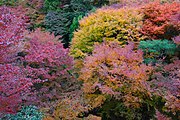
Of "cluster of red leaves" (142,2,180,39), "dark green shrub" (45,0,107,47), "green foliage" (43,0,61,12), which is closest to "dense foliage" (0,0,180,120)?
"cluster of red leaves" (142,2,180,39)

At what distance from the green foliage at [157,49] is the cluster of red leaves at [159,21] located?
51 cm

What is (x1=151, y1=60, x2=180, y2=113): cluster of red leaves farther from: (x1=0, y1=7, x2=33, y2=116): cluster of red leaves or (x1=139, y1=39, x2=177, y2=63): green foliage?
(x1=0, y1=7, x2=33, y2=116): cluster of red leaves

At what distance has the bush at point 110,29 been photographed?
8.28 metres

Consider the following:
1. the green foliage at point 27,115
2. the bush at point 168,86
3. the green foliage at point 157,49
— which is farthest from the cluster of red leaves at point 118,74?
the green foliage at point 27,115

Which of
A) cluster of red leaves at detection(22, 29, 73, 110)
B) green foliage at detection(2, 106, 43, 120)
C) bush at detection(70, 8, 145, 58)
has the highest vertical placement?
bush at detection(70, 8, 145, 58)

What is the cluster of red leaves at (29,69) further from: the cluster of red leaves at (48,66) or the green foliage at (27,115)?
the green foliage at (27,115)

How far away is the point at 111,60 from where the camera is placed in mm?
6340

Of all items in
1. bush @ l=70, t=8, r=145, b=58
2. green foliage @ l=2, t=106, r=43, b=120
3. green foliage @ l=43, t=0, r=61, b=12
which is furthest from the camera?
green foliage @ l=43, t=0, r=61, b=12

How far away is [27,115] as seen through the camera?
6027mm

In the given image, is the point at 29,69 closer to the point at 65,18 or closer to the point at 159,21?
the point at 159,21

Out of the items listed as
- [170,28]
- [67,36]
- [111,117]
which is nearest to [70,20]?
[67,36]

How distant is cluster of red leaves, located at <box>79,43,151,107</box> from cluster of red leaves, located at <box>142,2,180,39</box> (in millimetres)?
1843

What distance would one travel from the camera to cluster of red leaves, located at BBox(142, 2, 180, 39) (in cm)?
776

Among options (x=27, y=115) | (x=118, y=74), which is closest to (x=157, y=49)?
(x=118, y=74)
